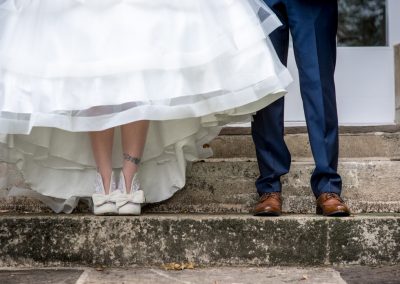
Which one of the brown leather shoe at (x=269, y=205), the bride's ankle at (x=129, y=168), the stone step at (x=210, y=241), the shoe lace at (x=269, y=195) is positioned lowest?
the stone step at (x=210, y=241)

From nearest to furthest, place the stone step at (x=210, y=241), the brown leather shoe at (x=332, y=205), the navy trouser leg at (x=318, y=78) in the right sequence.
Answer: the stone step at (x=210, y=241) → the brown leather shoe at (x=332, y=205) → the navy trouser leg at (x=318, y=78)

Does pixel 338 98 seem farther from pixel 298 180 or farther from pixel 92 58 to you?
pixel 92 58

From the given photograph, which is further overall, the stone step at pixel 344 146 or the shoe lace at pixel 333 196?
the stone step at pixel 344 146

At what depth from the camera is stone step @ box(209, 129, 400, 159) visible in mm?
3711

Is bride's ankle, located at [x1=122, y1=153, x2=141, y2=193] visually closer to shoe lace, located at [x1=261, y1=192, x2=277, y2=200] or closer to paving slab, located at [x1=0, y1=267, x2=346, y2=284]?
paving slab, located at [x1=0, y1=267, x2=346, y2=284]

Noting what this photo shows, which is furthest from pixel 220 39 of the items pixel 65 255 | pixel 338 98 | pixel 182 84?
pixel 338 98

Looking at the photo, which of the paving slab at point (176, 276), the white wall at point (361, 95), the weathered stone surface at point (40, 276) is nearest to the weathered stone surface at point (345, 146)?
the white wall at point (361, 95)

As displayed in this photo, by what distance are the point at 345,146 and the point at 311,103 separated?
37.4 inches

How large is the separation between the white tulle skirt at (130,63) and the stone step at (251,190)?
1.59 ft

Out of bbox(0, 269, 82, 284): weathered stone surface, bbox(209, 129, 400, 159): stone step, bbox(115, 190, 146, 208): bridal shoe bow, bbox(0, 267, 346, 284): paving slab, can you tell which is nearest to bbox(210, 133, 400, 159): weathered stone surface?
bbox(209, 129, 400, 159): stone step

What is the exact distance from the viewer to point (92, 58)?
8.32ft

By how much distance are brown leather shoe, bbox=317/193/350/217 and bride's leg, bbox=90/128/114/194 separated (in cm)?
91

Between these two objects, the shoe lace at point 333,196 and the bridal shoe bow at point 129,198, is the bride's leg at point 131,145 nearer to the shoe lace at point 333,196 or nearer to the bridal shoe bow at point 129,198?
the bridal shoe bow at point 129,198

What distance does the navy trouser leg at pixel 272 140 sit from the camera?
292cm
